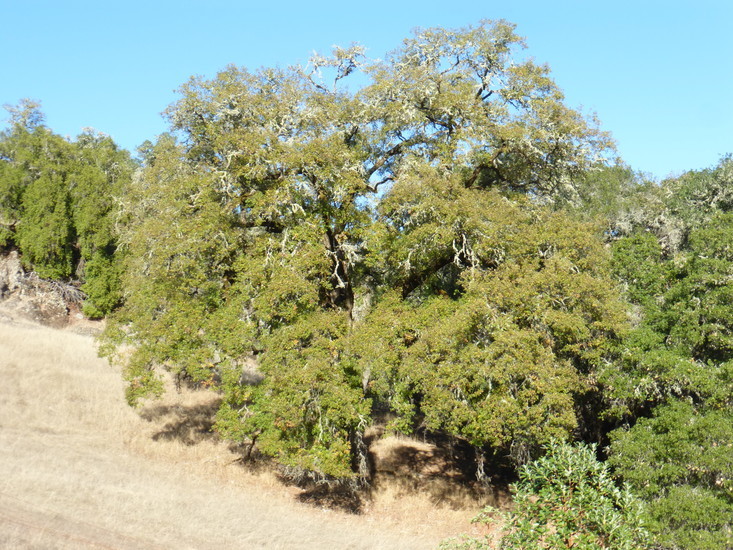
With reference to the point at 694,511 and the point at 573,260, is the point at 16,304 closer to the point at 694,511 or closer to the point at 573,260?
the point at 573,260

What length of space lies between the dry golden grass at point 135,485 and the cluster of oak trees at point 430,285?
2226 mm

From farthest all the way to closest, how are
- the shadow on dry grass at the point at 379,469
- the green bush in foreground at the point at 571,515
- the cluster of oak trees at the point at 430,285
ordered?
the shadow on dry grass at the point at 379,469 < the cluster of oak trees at the point at 430,285 < the green bush in foreground at the point at 571,515

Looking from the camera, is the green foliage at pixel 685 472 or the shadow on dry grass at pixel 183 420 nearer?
the green foliage at pixel 685 472

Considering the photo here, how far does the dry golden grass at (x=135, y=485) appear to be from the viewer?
1530cm

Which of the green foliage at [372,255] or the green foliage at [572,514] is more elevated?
the green foliage at [372,255]

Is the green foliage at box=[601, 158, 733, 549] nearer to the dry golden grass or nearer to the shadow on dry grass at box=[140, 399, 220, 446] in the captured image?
the dry golden grass

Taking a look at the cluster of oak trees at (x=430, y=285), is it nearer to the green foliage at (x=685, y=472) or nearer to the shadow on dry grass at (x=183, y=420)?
the green foliage at (x=685, y=472)

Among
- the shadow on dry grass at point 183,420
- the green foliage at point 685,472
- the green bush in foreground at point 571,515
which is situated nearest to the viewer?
the green bush in foreground at point 571,515

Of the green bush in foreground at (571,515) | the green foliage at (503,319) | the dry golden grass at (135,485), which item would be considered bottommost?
the dry golden grass at (135,485)

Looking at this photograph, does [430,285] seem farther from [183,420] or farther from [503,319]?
[183,420]

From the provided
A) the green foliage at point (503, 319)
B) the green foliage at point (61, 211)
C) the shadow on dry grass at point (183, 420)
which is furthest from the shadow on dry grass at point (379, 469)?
the green foliage at point (61, 211)

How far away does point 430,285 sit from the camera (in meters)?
24.3

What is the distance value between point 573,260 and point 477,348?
4926mm

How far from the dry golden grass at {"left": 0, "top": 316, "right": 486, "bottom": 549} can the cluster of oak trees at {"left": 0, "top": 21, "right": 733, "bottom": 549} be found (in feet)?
7.30
